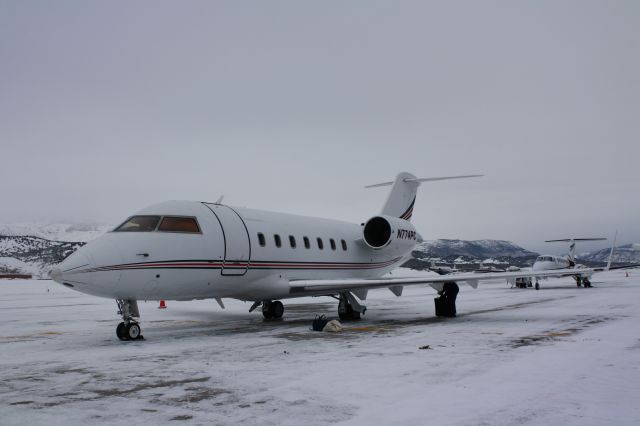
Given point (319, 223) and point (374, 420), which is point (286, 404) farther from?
point (319, 223)

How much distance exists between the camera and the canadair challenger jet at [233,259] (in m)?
10.5

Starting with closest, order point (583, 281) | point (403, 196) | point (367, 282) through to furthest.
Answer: point (367, 282) < point (403, 196) < point (583, 281)

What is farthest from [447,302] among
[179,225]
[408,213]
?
[179,225]

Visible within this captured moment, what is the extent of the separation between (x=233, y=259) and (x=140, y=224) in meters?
2.38

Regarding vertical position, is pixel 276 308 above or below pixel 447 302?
below

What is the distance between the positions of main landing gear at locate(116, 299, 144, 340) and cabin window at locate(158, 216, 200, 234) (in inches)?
66.1

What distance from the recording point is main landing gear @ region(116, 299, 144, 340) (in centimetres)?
1070

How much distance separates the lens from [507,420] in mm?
4668

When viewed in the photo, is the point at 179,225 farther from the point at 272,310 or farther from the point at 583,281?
the point at 583,281

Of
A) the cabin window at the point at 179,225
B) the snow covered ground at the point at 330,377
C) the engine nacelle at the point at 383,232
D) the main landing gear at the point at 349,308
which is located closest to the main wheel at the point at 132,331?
the snow covered ground at the point at 330,377

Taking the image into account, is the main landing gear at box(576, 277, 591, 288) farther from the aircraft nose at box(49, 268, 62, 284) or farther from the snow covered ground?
the aircraft nose at box(49, 268, 62, 284)

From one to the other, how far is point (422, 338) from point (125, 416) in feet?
22.0

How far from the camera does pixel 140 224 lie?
11.5 m

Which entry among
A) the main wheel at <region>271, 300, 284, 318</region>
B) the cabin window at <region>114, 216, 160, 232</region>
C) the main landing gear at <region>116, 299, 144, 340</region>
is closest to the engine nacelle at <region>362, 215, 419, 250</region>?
the main wheel at <region>271, 300, 284, 318</region>
